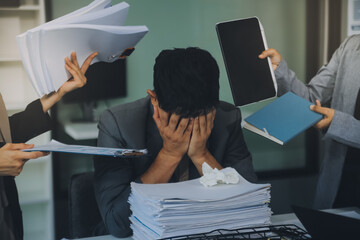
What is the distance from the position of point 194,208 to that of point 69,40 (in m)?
0.60

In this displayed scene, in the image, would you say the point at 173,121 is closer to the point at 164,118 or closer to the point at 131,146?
the point at 164,118

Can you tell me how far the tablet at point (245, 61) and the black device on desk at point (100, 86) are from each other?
173 cm

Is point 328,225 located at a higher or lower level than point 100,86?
higher

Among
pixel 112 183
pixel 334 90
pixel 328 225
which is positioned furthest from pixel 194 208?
pixel 334 90

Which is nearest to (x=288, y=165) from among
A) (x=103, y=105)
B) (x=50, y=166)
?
(x=103, y=105)

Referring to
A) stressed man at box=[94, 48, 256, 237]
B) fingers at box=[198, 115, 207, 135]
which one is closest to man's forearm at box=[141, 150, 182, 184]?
stressed man at box=[94, 48, 256, 237]

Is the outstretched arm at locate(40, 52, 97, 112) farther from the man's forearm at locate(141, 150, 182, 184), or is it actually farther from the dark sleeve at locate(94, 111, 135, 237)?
the man's forearm at locate(141, 150, 182, 184)

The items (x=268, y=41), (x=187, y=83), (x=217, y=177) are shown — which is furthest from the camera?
(x=268, y=41)

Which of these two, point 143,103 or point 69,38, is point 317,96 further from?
point 69,38

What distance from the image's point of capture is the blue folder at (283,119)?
58.7 inches

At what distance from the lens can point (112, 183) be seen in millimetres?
1443

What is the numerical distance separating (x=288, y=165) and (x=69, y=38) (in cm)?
285

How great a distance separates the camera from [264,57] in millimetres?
1724

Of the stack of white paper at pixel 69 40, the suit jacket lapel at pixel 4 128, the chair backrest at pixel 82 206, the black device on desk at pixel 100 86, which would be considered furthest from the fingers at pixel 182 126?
the black device on desk at pixel 100 86
